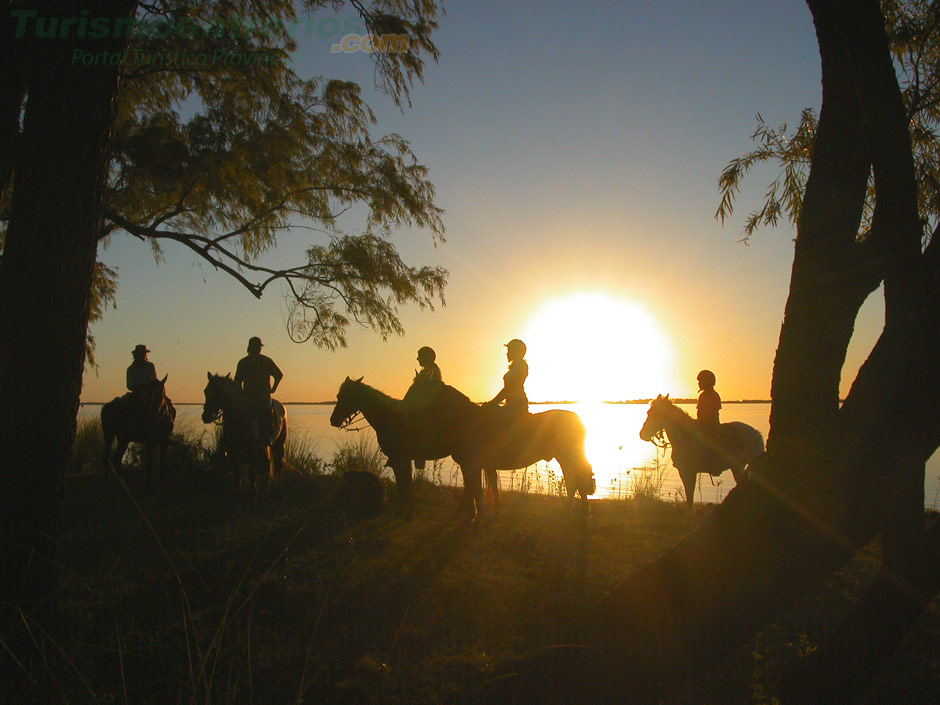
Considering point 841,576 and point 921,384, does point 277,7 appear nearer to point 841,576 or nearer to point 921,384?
point 921,384

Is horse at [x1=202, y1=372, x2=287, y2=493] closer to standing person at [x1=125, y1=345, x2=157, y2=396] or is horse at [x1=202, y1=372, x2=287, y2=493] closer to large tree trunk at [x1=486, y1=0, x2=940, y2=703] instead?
standing person at [x1=125, y1=345, x2=157, y2=396]

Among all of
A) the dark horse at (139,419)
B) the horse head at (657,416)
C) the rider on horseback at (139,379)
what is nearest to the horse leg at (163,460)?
the dark horse at (139,419)

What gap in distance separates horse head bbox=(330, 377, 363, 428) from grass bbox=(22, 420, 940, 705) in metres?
1.44

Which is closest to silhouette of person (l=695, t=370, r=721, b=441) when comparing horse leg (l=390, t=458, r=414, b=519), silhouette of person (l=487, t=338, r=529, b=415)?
silhouette of person (l=487, t=338, r=529, b=415)

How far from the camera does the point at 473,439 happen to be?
8.16 meters

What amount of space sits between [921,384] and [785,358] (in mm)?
697

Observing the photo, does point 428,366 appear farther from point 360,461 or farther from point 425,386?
point 360,461

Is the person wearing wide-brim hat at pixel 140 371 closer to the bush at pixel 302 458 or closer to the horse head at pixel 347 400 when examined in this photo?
the bush at pixel 302 458

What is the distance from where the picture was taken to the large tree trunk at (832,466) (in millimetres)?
2557

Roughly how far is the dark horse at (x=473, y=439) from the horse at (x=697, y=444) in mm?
2236

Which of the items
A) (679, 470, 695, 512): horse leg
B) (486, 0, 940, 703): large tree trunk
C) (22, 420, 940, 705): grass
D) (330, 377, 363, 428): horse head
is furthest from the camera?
(679, 470, 695, 512): horse leg

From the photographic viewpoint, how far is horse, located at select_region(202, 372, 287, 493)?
28.9ft

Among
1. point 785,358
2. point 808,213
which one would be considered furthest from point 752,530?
point 808,213

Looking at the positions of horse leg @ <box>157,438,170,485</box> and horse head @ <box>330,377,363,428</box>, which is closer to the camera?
horse head @ <box>330,377,363,428</box>
